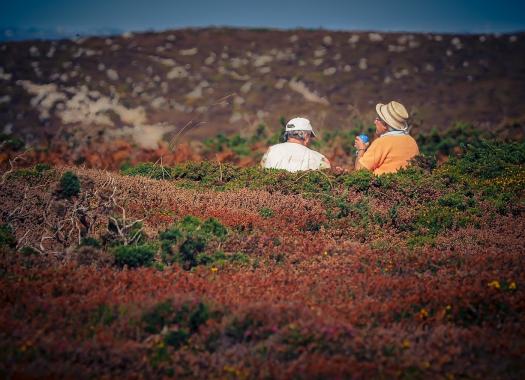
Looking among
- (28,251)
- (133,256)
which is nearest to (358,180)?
(133,256)

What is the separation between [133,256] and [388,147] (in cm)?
662

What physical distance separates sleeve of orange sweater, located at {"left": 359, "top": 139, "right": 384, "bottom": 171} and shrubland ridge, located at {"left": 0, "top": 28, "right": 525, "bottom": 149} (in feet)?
47.7

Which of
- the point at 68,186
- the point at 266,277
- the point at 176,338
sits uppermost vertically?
the point at 68,186

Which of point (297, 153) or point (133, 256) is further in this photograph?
point (297, 153)

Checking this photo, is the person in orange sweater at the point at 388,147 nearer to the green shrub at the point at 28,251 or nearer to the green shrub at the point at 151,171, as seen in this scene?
the green shrub at the point at 151,171

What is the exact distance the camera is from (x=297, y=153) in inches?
563

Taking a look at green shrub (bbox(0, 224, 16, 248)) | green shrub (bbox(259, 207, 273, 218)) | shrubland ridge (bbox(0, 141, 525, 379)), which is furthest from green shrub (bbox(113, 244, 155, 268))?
green shrub (bbox(259, 207, 273, 218))

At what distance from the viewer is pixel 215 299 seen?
8008mm

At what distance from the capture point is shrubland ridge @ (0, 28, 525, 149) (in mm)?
31500

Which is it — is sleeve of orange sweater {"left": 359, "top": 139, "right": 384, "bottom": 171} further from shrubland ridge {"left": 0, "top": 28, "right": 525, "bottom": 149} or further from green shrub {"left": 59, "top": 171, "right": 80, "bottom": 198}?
shrubland ridge {"left": 0, "top": 28, "right": 525, "bottom": 149}

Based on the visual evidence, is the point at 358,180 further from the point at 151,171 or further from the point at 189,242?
the point at 189,242

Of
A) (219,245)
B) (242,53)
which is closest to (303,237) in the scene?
(219,245)

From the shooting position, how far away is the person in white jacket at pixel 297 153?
14.2 m

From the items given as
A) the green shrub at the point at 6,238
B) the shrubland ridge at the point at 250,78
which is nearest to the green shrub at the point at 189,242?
the green shrub at the point at 6,238
